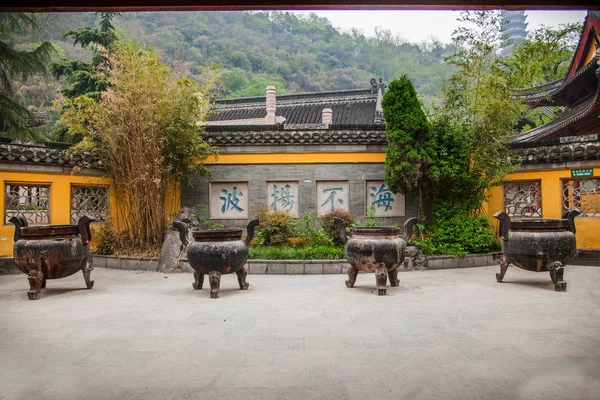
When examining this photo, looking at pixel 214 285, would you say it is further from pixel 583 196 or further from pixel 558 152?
pixel 583 196

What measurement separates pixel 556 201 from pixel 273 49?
40126 mm

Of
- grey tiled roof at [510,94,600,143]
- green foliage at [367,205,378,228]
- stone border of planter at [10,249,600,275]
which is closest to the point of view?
stone border of planter at [10,249,600,275]

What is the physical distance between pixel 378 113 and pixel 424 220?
10099 mm

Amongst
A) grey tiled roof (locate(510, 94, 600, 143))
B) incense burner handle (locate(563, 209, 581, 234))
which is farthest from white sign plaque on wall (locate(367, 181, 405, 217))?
incense burner handle (locate(563, 209, 581, 234))

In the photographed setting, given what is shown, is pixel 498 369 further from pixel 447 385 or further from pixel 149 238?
pixel 149 238

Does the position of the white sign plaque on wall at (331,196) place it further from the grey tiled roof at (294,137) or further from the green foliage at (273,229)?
the green foliage at (273,229)

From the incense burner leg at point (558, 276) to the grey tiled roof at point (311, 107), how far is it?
545 inches

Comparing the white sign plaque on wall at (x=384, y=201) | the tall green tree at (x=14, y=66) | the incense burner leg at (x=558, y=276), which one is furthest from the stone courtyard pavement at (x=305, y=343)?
the tall green tree at (x=14, y=66)

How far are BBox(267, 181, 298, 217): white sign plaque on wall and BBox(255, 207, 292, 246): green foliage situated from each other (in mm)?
1170

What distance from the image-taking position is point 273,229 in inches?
358

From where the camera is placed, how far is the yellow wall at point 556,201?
8.77 metres

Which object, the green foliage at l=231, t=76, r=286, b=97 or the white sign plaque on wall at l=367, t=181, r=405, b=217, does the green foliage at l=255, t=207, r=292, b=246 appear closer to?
the white sign plaque on wall at l=367, t=181, r=405, b=217

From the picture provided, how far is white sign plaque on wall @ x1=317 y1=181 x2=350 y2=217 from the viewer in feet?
34.3

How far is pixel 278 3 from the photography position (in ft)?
8.97
